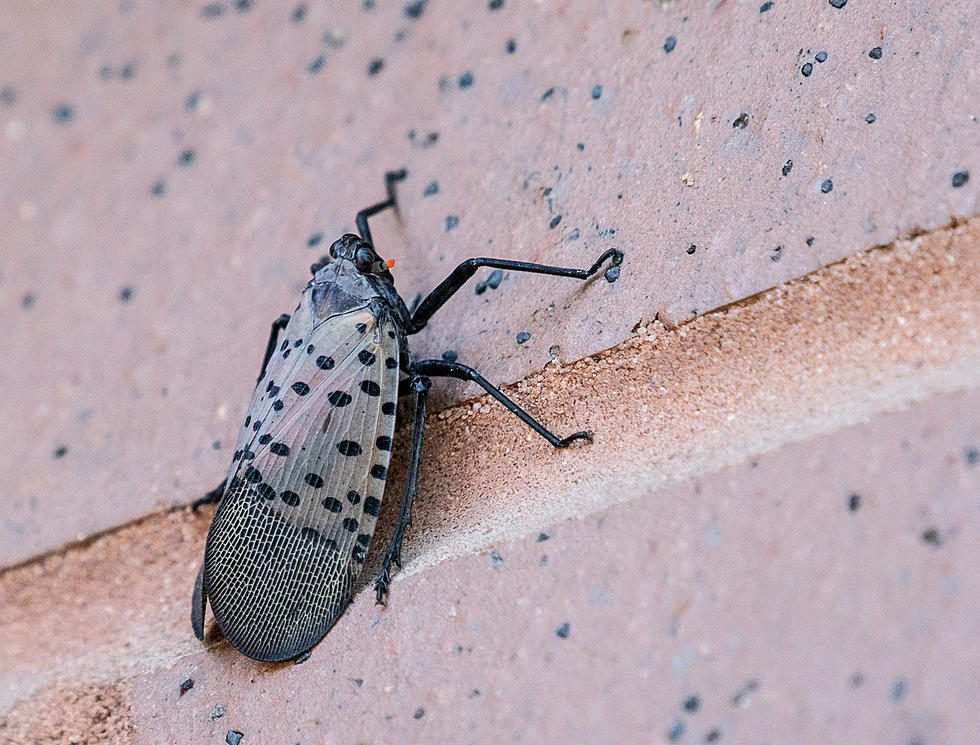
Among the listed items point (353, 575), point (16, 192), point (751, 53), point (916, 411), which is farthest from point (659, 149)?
point (16, 192)

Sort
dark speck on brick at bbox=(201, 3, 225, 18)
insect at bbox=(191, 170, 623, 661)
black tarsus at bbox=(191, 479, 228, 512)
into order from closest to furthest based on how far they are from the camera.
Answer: insect at bbox=(191, 170, 623, 661)
black tarsus at bbox=(191, 479, 228, 512)
dark speck on brick at bbox=(201, 3, 225, 18)

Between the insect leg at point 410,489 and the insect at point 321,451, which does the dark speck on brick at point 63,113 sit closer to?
the insect at point 321,451

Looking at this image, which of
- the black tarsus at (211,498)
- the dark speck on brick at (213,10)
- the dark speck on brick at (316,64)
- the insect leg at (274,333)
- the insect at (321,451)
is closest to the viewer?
the insect at (321,451)

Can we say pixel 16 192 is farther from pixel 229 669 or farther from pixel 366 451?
pixel 229 669

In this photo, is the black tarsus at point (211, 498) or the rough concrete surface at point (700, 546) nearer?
the rough concrete surface at point (700, 546)

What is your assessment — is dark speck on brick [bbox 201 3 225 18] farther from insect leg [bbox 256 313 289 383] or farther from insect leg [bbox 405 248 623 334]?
insect leg [bbox 405 248 623 334]

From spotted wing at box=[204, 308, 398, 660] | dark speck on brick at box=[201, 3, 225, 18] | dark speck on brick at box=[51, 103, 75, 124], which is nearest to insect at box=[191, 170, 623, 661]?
spotted wing at box=[204, 308, 398, 660]

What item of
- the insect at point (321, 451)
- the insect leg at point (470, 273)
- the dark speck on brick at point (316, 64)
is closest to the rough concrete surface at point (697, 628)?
the insect at point (321, 451)
